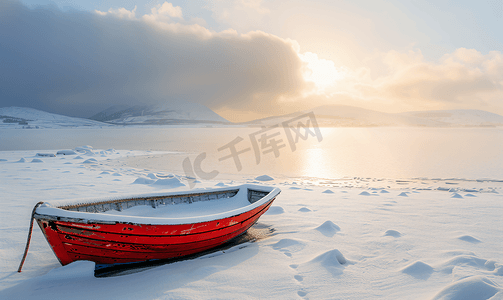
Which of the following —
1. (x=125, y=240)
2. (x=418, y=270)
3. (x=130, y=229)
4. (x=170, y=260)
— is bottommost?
(x=418, y=270)

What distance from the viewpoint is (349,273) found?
177 inches

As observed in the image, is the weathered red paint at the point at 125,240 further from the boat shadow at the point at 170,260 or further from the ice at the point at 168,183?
the ice at the point at 168,183

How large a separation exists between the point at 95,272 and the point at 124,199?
1.88 m

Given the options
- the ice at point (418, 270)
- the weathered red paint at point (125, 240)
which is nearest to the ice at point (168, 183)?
the weathered red paint at point (125, 240)

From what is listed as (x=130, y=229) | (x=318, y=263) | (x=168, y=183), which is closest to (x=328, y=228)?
(x=318, y=263)

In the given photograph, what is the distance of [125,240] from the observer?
429cm

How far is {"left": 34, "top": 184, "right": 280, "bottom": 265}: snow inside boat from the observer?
3922mm

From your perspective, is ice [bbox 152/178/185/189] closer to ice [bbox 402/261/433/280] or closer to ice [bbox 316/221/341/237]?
ice [bbox 316/221/341/237]

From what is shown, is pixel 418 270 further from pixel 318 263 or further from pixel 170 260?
pixel 170 260

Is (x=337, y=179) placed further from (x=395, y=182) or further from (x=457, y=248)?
(x=457, y=248)

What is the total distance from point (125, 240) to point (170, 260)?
41.5 inches

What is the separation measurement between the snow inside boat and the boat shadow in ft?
Answer: 0.34

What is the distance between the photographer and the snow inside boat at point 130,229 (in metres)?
3.92

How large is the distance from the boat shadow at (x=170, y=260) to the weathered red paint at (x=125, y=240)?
11 centimetres
